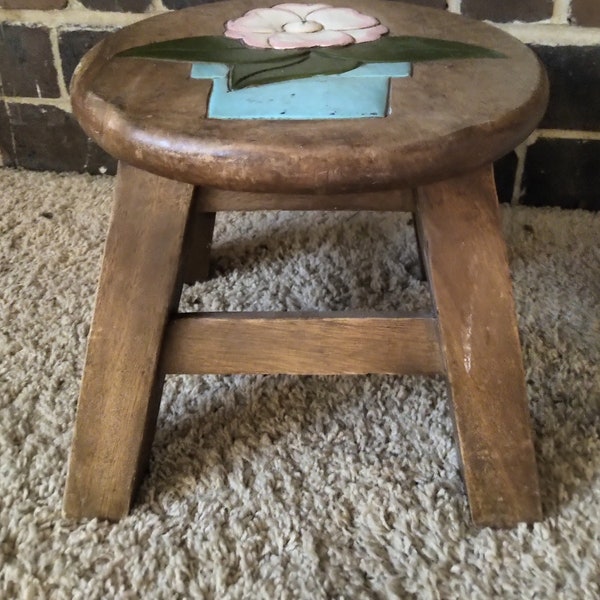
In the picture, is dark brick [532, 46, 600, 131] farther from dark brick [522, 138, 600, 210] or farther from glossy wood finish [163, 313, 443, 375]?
glossy wood finish [163, 313, 443, 375]

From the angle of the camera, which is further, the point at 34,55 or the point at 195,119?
the point at 34,55

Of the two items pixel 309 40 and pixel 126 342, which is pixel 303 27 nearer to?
pixel 309 40

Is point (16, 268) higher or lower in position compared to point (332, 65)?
lower

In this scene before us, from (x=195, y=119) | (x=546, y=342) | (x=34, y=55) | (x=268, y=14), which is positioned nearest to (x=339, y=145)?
(x=195, y=119)

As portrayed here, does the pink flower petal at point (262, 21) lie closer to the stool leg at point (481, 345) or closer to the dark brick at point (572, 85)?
the stool leg at point (481, 345)

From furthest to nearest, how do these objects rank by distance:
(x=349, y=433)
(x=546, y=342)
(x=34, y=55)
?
(x=34, y=55), (x=546, y=342), (x=349, y=433)

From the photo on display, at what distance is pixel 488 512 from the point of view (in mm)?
593

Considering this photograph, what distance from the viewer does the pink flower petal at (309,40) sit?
610mm

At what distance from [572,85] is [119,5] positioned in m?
0.64

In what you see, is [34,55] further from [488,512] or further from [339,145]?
[488,512]

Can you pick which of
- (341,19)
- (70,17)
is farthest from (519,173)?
(70,17)

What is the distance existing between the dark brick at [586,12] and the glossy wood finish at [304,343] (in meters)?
0.58

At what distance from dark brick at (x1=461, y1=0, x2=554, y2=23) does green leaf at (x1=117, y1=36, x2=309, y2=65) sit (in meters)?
0.45

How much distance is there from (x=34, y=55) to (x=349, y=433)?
772 mm
